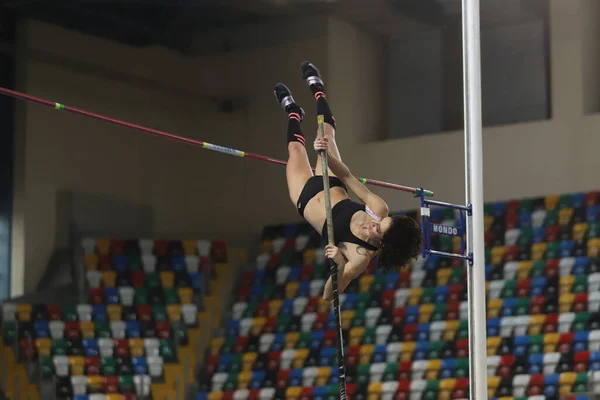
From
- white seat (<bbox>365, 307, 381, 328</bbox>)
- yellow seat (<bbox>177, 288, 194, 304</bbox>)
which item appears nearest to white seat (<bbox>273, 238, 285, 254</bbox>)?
yellow seat (<bbox>177, 288, 194, 304</bbox>)

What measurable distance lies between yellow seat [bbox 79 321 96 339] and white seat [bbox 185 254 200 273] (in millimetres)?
1558

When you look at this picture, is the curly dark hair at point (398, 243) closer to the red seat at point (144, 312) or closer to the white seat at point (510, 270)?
the white seat at point (510, 270)

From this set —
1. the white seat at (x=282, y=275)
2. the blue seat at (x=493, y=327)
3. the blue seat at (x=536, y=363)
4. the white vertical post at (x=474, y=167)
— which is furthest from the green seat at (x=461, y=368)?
the white vertical post at (x=474, y=167)

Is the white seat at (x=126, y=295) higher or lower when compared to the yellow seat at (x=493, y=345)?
higher

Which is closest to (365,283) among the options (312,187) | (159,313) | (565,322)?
(159,313)

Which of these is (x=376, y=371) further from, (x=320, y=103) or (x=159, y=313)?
(x=320, y=103)

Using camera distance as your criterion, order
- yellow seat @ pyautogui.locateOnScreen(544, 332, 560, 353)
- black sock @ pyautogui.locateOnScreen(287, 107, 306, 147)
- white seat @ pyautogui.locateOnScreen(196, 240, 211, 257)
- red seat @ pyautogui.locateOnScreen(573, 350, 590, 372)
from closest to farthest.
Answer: black sock @ pyautogui.locateOnScreen(287, 107, 306, 147) → red seat @ pyautogui.locateOnScreen(573, 350, 590, 372) → yellow seat @ pyautogui.locateOnScreen(544, 332, 560, 353) → white seat @ pyautogui.locateOnScreen(196, 240, 211, 257)

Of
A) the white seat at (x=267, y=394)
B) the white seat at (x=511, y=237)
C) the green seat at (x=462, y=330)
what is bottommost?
the white seat at (x=267, y=394)

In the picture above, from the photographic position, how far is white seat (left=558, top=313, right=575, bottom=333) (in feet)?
38.5

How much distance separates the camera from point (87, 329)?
513 inches

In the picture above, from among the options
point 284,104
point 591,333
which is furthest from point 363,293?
point 284,104

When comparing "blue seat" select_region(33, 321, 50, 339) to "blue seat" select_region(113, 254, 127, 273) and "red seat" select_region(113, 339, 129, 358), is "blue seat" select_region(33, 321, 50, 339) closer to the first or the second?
"red seat" select_region(113, 339, 129, 358)

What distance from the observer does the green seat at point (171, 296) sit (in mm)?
13836

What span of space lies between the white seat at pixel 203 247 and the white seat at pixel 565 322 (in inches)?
185
